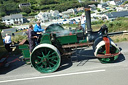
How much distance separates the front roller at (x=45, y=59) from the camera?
5.17 metres

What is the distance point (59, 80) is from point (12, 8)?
127770 mm

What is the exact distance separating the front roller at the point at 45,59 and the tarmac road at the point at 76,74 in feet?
0.63

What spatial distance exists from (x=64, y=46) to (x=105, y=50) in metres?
1.46

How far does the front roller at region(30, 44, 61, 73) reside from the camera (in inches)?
203

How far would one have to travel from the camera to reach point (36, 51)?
5.19m

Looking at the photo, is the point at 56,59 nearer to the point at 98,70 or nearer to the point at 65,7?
the point at 98,70

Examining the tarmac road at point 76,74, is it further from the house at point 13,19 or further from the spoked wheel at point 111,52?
the house at point 13,19

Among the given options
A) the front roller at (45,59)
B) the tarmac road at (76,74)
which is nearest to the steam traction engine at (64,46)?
the front roller at (45,59)

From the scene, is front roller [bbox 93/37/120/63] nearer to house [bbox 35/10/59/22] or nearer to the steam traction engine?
the steam traction engine

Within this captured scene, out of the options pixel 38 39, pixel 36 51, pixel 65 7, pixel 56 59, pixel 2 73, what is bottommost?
pixel 2 73

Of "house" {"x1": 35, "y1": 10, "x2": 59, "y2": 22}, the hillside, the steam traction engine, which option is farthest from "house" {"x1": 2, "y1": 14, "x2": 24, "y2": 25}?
the steam traction engine

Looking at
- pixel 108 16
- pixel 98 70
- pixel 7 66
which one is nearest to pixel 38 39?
pixel 7 66

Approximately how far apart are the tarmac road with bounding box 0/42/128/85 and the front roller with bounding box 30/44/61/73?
193 mm

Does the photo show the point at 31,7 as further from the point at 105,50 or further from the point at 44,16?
the point at 105,50
